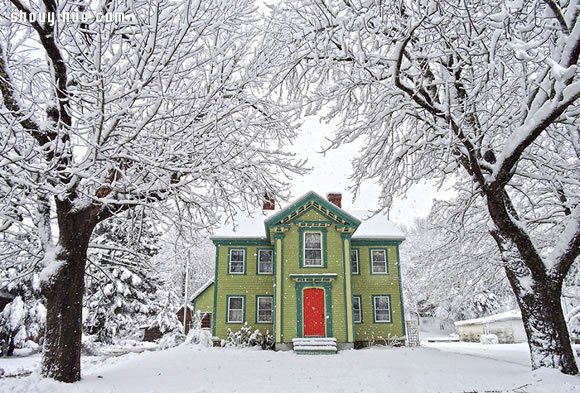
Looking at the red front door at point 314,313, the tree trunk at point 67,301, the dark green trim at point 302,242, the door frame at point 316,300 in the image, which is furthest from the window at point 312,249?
the tree trunk at point 67,301

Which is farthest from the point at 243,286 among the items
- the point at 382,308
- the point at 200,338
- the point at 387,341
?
the point at 387,341

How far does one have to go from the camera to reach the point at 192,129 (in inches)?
308

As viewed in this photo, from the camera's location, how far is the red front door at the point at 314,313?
19.3 meters

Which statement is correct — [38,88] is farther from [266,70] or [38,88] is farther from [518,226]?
[518,226]

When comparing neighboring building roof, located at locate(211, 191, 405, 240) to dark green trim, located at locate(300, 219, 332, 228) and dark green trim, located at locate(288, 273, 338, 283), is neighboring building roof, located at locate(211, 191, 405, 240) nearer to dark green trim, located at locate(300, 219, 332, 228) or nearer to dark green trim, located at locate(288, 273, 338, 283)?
dark green trim, located at locate(300, 219, 332, 228)

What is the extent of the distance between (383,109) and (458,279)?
9.36 meters

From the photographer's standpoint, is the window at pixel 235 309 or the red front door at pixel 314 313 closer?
the red front door at pixel 314 313

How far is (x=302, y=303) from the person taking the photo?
1953 cm

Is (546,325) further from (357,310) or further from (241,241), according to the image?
(241,241)

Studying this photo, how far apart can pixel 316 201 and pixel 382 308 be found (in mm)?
6827

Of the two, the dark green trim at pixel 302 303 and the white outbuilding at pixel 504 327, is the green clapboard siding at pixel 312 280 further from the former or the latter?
the white outbuilding at pixel 504 327

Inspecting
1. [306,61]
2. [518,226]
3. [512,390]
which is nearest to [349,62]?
[306,61]

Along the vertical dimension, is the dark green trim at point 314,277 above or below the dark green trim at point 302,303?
above

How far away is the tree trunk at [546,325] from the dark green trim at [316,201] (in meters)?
11.7
